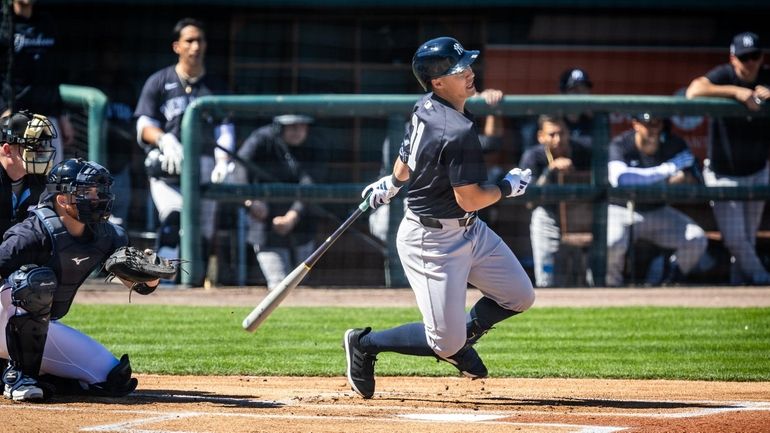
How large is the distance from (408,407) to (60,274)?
1675mm

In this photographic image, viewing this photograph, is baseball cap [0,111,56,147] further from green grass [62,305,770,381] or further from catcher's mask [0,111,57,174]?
green grass [62,305,770,381]

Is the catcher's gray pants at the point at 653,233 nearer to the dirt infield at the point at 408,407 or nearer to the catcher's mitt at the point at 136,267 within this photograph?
the dirt infield at the point at 408,407

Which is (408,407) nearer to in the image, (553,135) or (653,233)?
(553,135)

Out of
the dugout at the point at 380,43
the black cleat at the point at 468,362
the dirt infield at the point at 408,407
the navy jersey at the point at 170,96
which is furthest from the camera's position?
the dugout at the point at 380,43

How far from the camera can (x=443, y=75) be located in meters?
5.61

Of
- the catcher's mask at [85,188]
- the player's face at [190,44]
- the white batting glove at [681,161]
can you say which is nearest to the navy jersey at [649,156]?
the white batting glove at [681,161]

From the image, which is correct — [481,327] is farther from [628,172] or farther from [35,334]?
[628,172]

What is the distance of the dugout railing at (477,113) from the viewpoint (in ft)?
32.7

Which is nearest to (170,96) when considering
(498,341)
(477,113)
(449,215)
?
(477,113)

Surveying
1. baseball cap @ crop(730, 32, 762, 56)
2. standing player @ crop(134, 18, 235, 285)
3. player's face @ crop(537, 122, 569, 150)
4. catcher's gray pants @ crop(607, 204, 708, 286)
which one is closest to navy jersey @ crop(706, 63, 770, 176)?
baseball cap @ crop(730, 32, 762, 56)

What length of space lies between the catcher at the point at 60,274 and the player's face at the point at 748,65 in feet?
19.2

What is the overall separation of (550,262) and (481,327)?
4.28 m

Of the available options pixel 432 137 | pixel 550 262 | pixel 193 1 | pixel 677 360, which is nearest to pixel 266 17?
pixel 193 1

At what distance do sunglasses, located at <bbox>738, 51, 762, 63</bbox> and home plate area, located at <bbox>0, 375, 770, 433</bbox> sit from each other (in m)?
3.96
